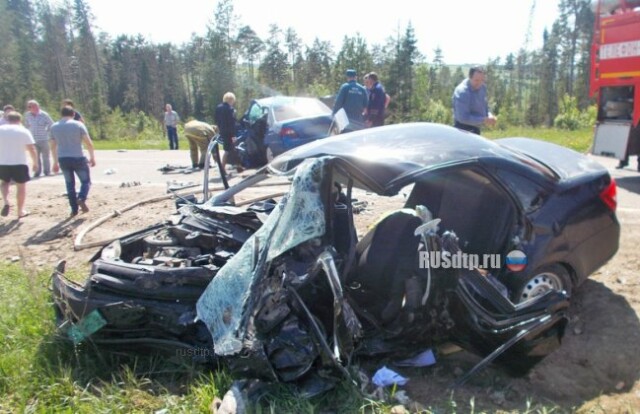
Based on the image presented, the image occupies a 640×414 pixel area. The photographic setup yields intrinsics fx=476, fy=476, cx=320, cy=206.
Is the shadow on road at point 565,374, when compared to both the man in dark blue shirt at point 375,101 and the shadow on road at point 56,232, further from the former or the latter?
the man in dark blue shirt at point 375,101

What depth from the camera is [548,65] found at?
4750 cm

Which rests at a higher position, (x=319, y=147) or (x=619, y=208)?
(x=319, y=147)

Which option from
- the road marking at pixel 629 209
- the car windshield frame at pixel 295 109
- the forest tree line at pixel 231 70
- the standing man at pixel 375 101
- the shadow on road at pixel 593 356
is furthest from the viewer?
the forest tree line at pixel 231 70

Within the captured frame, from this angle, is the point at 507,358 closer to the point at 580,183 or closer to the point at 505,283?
the point at 505,283

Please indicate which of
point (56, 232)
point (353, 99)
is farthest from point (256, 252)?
point (353, 99)

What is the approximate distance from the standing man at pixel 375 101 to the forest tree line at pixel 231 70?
6692mm

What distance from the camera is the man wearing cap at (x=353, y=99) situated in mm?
8641

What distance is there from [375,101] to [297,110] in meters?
1.88

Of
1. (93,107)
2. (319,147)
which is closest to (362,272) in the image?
(319,147)

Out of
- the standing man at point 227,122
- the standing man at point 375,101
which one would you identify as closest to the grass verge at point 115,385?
the standing man at point 227,122

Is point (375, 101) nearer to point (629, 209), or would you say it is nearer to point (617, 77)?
point (617, 77)

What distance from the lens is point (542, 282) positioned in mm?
3279

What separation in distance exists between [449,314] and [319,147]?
1.32 metres

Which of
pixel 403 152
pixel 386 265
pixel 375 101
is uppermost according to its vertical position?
pixel 375 101
